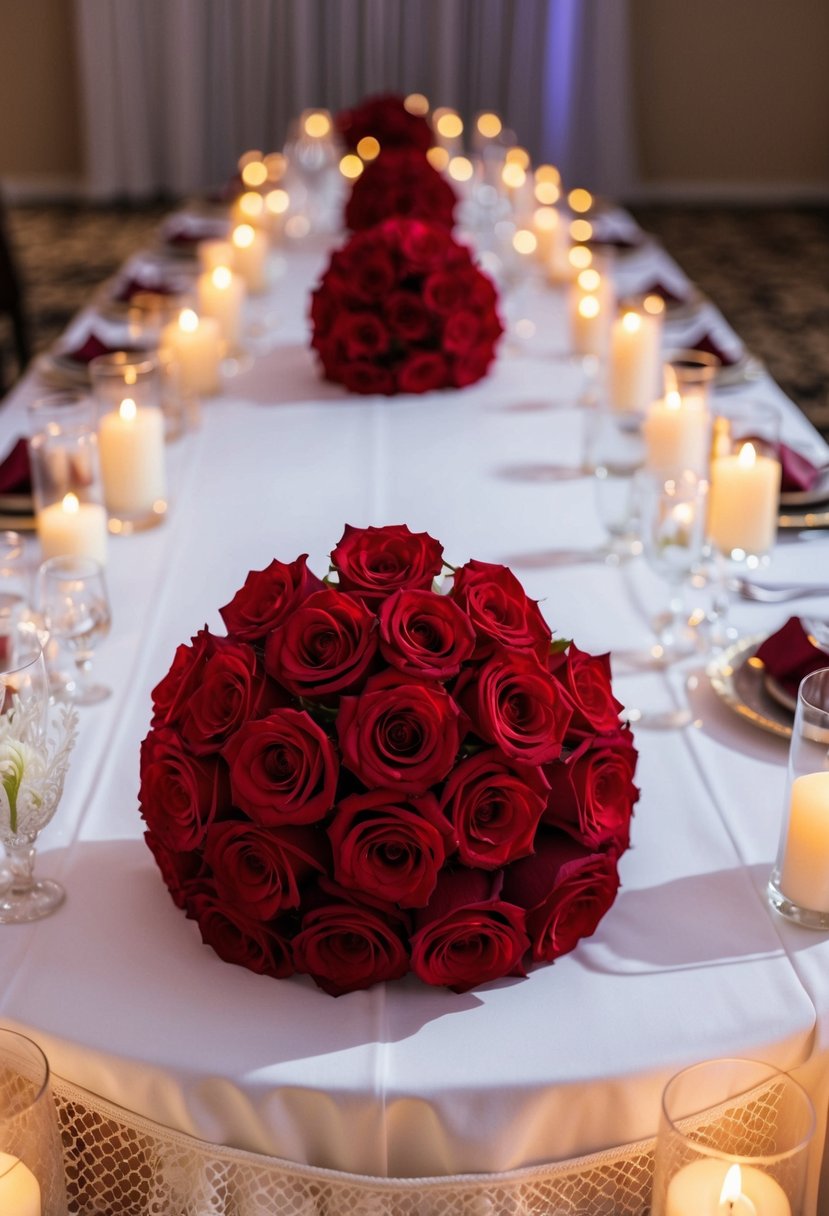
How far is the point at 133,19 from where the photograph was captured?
23.7 ft

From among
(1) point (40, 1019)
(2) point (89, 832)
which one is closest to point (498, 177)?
(2) point (89, 832)

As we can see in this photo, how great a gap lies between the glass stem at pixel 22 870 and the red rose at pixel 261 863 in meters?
0.18

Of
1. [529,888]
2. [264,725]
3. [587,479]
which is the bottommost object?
[587,479]

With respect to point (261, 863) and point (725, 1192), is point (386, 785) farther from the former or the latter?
point (725, 1192)

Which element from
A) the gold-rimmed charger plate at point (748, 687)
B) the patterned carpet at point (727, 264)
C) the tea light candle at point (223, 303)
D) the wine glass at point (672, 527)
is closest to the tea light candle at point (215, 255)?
the tea light candle at point (223, 303)

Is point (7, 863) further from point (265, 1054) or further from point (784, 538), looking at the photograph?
point (784, 538)

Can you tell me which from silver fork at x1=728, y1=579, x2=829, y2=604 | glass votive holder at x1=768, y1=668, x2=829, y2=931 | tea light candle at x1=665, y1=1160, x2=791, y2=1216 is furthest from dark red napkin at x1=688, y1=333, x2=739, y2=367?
tea light candle at x1=665, y1=1160, x2=791, y2=1216

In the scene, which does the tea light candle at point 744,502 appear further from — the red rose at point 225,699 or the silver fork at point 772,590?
the red rose at point 225,699

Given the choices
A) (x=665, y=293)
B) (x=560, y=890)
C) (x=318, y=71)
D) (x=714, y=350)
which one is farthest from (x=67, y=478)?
(x=318, y=71)

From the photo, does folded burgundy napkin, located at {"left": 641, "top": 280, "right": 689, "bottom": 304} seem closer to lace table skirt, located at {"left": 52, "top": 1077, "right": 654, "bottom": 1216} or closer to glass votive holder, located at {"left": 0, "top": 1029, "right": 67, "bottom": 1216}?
lace table skirt, located at {"left": 52, "top": 1077, "right": 654, "bottom": 1216}

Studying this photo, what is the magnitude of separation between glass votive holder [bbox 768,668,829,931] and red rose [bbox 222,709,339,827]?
362 mm

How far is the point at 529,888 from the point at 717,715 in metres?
0.48

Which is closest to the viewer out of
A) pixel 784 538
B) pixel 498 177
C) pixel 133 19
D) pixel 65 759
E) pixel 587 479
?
pixel 65 759

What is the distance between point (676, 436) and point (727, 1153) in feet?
3.93
